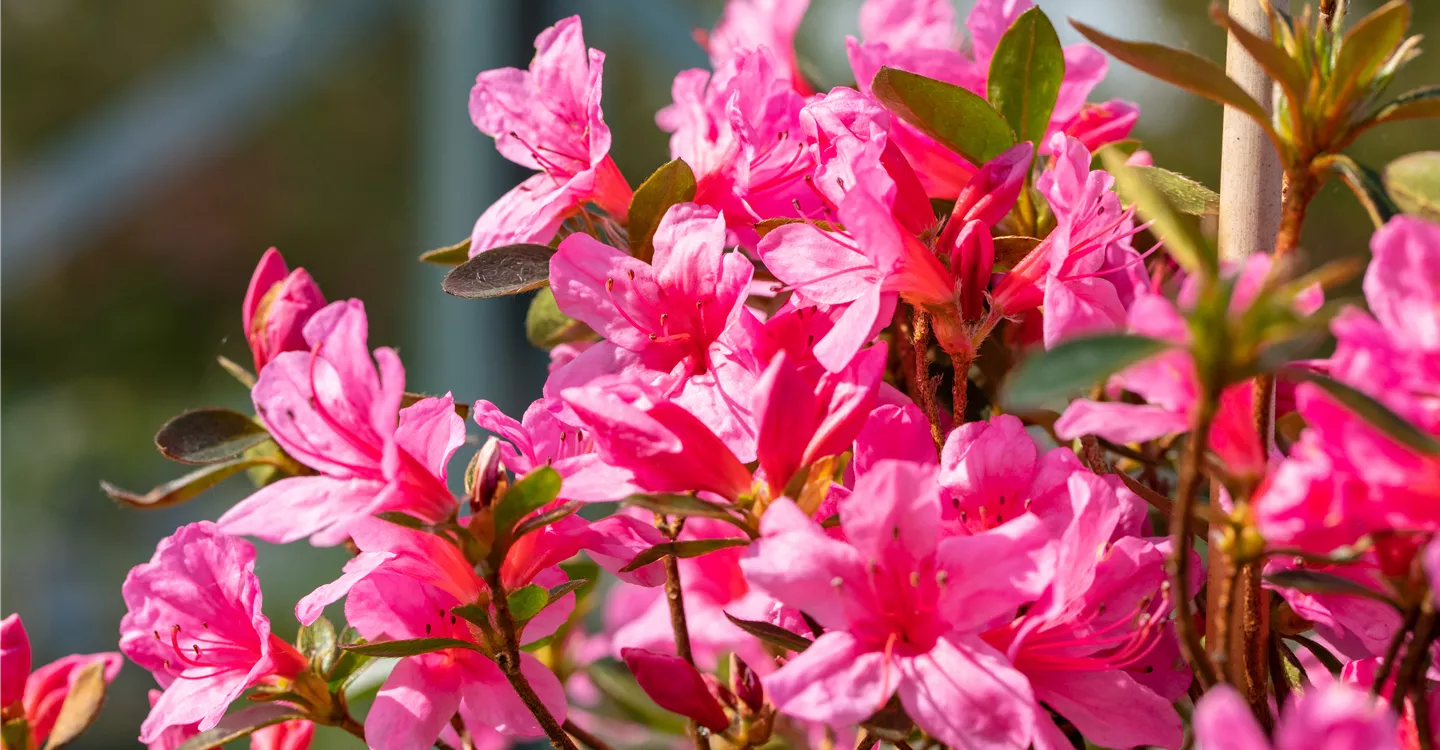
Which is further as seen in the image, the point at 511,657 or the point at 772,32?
the point at 772,32

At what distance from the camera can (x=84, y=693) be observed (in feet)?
2.44

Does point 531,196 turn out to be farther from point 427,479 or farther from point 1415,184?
point 1415,184

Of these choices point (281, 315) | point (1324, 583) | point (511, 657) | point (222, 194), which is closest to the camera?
point (1324, 583)

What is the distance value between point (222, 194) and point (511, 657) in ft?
27.4

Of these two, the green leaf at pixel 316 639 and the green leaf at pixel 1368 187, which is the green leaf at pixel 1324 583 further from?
the green leaf at pixel 316 639

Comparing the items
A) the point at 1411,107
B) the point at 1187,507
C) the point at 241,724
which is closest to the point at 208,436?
the point at 241,724

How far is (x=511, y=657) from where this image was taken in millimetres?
559

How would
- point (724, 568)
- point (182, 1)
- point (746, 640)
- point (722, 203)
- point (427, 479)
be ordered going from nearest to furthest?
point (427, 479)
point (722, 203)
point (724, 568)
point (746, 640)
point (182, 1)

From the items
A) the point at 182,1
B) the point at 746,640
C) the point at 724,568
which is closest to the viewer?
the point at 724,568

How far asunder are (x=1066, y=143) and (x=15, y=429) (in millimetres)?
7421

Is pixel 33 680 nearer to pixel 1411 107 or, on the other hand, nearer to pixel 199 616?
pixel 199 616

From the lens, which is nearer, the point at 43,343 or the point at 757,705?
the point at 757,705

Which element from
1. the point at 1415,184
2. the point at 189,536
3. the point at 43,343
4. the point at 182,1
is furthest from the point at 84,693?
the point at 182,1

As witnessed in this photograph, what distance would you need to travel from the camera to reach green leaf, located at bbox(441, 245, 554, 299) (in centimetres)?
63
